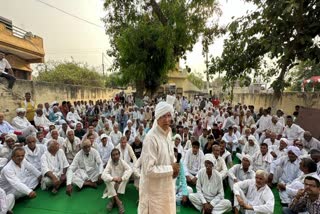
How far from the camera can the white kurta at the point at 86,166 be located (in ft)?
16.9

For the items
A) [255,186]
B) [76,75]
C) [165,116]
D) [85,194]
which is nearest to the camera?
[165,116]

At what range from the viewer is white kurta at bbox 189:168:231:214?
4.13 metres

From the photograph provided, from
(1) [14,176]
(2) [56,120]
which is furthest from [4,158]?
(2) [56,120]

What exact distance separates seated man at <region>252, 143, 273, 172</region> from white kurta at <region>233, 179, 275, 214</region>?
1729 mm

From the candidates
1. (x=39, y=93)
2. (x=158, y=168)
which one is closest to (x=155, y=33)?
(x=39, y=93)

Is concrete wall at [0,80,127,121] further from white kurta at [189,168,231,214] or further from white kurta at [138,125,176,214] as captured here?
white kurta at [138,125,176,214]

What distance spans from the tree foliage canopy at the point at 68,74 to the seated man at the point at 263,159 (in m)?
27.1

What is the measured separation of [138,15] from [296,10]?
7.61 meters

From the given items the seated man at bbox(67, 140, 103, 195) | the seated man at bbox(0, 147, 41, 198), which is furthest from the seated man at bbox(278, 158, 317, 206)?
the seated man at bbox(0, 147, 41, 198)

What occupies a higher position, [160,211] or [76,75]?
[76,75]

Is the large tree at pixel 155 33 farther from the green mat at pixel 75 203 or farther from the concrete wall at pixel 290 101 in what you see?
the green mat at pixel 75 203

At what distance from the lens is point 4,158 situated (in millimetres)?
5031

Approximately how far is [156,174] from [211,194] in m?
2.45

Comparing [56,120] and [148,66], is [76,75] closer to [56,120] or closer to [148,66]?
[148,66]
